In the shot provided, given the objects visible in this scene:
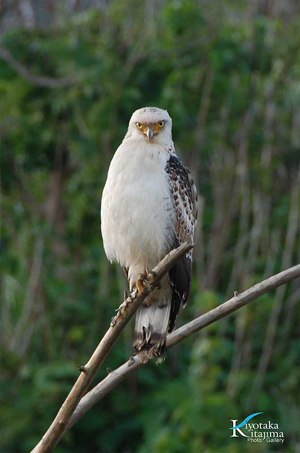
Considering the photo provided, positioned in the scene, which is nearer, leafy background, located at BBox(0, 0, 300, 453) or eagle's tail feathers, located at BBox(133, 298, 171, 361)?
eagle's tail feathers, located at BBox(133, 298, 171, 361)

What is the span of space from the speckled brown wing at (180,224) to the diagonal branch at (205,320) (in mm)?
622

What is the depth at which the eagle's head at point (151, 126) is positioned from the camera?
12.5ft

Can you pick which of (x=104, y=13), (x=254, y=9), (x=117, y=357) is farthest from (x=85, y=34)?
(x=117, y=357)

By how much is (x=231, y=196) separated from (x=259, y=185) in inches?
13.0

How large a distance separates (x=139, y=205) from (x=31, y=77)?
12.4ft

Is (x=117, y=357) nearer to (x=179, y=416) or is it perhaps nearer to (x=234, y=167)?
(x=179, y=416)

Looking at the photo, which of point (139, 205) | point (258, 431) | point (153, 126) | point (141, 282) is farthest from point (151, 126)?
point (258, 431)

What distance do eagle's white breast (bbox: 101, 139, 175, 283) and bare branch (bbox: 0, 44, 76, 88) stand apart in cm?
337

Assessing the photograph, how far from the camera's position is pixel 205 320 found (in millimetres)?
2891

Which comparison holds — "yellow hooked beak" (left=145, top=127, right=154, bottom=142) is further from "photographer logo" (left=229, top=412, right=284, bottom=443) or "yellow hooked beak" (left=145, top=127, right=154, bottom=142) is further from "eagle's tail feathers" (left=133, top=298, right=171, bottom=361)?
"photographer logo" (left=229, top=412, right=284, bottom=443)

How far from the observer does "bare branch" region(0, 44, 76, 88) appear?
22.8ft

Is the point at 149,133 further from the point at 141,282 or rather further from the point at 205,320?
the point at 205,320

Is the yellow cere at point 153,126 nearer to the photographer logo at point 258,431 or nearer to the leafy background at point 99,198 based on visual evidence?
the photographer logo at point 258,431

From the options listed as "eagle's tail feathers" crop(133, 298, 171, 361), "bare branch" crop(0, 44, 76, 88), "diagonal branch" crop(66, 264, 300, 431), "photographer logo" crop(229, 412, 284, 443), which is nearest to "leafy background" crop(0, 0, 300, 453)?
"bare branch" crop(0, 44, 76, 88)
